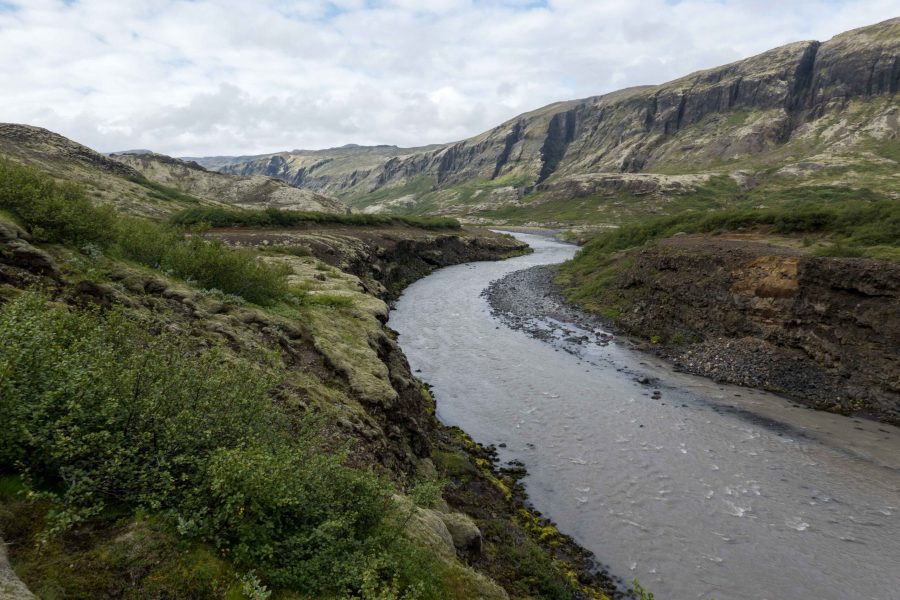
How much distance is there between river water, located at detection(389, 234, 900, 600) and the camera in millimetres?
16422

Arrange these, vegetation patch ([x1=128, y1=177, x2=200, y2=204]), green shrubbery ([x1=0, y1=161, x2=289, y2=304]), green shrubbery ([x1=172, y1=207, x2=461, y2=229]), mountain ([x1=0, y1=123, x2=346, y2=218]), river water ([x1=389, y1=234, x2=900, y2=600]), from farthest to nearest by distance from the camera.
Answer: vegetation patch ([x1=128, y1=177, x2=200, y2=204]) < mountain ([x1=0, y1=123, x2=346, y2=218]) < green shrubbery ([x1=172, y1=207, x2=461, y2=229]) < river water ([x1=389, y1=234, x2=900, y2=600]) < green shrubbery ([x1=0, y1=161, x2=289, y2=304])

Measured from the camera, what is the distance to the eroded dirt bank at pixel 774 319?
96.1 feet

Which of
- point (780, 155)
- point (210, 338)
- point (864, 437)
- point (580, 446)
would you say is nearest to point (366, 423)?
point (210, 338)

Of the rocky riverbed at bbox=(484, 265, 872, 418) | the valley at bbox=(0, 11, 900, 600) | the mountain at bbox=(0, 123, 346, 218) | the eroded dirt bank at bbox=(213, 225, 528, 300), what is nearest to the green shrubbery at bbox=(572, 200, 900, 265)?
the valley at bbox=(0, 11, 900, 600)

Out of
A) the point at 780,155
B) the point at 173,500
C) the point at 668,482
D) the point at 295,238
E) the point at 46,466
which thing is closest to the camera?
the point at 46,466

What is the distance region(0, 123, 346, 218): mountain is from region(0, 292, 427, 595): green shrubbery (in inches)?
1946

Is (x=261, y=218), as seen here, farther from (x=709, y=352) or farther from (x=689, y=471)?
(x=689, y=471)

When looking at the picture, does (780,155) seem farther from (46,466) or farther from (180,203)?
(46,466)

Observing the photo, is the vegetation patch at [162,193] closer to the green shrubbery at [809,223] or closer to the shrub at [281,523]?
the green shrubbery at [809,223]

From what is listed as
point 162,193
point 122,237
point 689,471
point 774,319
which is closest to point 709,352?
point 774,319

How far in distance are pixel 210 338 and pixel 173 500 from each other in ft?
30.5

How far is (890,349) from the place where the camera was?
28.7 metres

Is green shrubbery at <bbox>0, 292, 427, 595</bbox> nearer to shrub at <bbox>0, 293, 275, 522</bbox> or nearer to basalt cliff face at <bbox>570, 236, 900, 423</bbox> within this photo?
shrub at <bbox>0, 293, 275, 522</bbox>

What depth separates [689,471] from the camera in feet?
73.0
